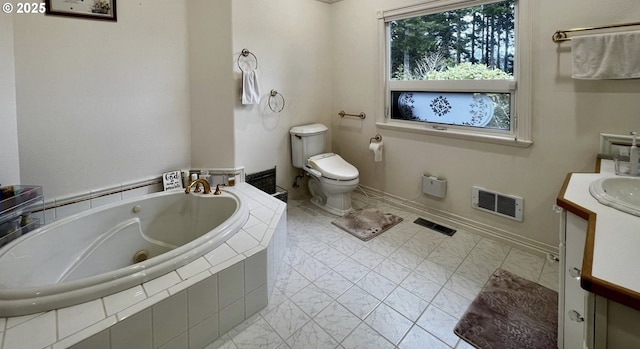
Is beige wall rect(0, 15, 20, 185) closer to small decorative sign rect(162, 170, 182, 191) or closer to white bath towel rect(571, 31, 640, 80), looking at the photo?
small decorative sign rect(162, 170, 182, 191)

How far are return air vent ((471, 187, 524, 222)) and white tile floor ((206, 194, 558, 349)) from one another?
27 cm

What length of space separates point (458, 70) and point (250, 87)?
1839 mm

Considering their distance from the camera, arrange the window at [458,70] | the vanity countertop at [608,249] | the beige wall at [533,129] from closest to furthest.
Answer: the vanity countertop at [608,249] < the beige wall at [533,129] < the window at [458,70]

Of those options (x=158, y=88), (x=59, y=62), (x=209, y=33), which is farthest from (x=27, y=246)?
(x=209, y=33)

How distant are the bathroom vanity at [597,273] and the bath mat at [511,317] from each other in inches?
8.5

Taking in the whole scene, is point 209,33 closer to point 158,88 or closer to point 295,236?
point 158,88

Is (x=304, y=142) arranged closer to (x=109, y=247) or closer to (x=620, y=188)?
(x=109, y=247)

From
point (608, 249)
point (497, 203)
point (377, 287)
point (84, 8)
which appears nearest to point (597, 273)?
point (608, 249)

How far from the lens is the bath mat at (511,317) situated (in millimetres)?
1604

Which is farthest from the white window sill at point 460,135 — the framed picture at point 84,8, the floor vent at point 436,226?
the framed picture at point 84,8

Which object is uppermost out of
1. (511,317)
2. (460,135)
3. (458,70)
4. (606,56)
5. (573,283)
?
(458,70)

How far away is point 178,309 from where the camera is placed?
144cm

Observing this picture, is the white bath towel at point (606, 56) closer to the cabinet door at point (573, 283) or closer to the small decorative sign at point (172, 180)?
the cabinet door at point (573, 283)

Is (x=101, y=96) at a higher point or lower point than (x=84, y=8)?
lower
